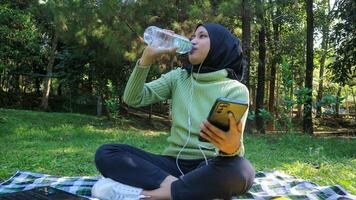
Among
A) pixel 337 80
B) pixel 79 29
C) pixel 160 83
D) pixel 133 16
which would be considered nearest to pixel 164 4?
pixel 133 16

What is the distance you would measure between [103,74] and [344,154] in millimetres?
6794

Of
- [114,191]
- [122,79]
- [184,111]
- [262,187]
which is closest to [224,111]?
[184,111]

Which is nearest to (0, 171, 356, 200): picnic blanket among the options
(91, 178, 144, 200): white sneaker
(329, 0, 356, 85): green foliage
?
(91, 178, 144, 200): white sneaker

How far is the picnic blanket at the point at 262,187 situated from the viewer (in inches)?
109

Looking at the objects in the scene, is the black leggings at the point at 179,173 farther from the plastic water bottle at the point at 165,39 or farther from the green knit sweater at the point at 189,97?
the plastic water bottle at the point at 165,39

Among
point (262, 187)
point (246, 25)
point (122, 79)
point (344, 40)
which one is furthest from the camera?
point (122, 79)

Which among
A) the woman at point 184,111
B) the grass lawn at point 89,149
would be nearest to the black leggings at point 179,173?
the woman at point 184,111

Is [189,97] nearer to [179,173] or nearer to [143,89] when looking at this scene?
[143,89]

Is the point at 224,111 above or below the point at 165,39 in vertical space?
below

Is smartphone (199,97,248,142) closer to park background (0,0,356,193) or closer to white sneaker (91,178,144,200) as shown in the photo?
white sneaker (91,178,144,200)

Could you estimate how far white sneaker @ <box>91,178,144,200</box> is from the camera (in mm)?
2277

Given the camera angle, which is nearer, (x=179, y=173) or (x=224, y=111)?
(x=224, y=111)

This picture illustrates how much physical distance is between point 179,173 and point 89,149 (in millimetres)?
3222

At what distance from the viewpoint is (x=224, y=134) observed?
190 cm
